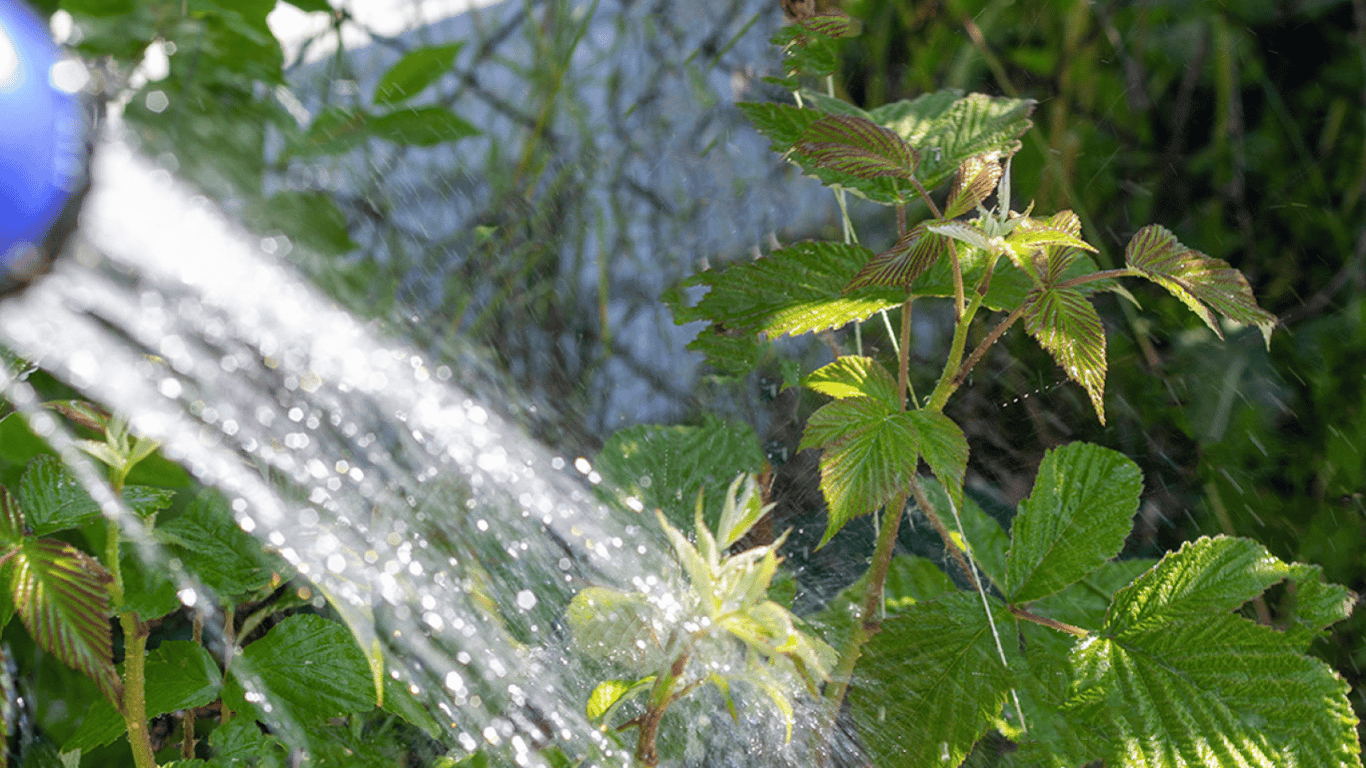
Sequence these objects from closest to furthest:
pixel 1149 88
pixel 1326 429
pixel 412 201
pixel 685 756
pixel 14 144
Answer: pixel 14 144
pixel 685 756
pixel 1326 429
pixel 1149 88
pixel 412 201

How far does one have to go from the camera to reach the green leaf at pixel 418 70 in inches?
33.9

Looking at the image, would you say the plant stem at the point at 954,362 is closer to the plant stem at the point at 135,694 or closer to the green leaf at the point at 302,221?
the plant stem at the point at 135,694

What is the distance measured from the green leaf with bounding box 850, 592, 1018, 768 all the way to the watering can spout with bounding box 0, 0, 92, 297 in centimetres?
49

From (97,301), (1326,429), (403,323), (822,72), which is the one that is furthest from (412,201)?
(1326,429)

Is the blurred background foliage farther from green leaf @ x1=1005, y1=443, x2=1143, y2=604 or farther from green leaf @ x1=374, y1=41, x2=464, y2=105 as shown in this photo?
green leaf @ x1=1005, y1=443, x2=1143, y2=604

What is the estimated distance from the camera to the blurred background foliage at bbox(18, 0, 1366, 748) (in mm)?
737

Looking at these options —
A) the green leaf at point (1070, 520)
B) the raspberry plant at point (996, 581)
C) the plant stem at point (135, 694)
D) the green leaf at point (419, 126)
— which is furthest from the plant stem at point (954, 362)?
the green leaf at point (419, 126)

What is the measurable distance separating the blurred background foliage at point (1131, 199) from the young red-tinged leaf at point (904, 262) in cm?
40

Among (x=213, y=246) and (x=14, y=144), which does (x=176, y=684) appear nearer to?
(x=14, y=144)

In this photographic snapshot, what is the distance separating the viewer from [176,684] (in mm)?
512

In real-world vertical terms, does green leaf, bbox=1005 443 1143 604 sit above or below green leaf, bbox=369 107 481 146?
below

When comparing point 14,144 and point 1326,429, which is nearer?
point 14,144

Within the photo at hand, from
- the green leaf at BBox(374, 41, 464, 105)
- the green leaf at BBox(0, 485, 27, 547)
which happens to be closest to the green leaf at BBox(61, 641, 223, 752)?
the green leaf at BBox(0, 485, 27, 547)

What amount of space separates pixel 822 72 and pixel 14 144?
1.97ft
